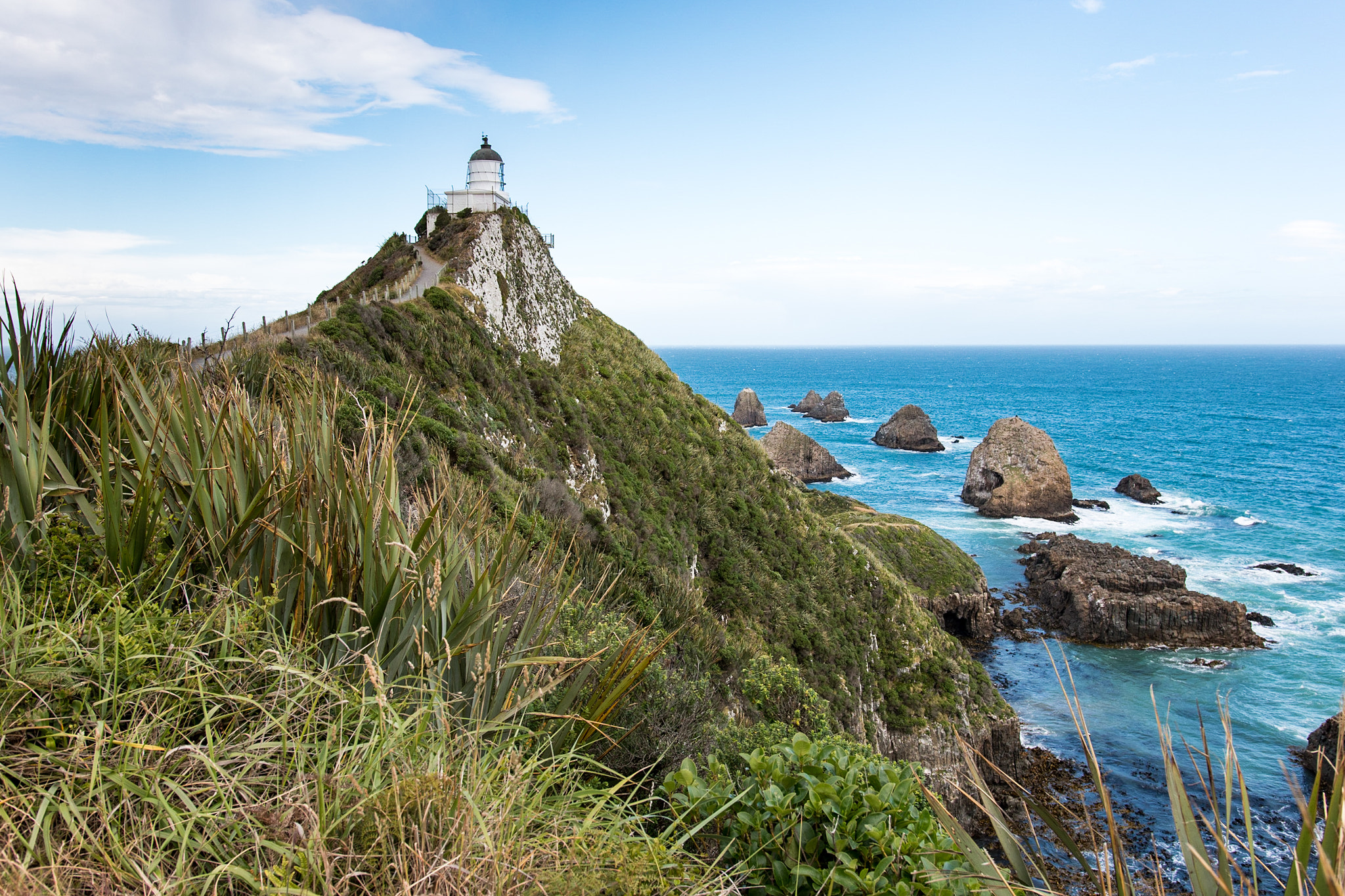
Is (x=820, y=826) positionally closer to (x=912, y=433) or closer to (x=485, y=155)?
(x=485, y=155)

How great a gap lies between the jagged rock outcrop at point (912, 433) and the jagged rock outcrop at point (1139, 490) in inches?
881

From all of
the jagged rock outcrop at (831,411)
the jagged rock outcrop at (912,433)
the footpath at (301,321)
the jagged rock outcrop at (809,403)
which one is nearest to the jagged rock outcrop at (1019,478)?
the jagged rock outcrop at (912,433)

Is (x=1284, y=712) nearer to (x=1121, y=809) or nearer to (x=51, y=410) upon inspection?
(x=1121, y=809)

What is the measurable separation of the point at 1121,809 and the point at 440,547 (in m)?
25.2

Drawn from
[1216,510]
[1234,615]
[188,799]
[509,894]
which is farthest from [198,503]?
[1216,510]

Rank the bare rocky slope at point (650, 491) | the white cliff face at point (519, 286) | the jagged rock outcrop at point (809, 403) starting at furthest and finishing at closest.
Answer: the jagged rock outcrop at point (809, 403)
the white cliff face at point (519, 286)
the bare rocky slope at point (650, 491)

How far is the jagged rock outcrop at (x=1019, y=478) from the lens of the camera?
56.2m

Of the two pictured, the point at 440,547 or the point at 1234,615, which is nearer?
the point at 440,547

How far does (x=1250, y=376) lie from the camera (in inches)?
7608

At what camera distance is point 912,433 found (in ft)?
280

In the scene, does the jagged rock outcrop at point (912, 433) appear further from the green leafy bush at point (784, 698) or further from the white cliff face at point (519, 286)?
the green leafy bush at point (784, 698)

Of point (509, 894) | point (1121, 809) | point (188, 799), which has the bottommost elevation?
point (1121, 809)

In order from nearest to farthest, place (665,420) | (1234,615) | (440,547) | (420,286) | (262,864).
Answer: (262,864) < (440,547) < (420,286) < (665,420) < (1234,615)

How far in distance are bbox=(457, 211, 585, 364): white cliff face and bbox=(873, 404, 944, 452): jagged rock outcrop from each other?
59.3m
